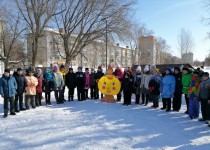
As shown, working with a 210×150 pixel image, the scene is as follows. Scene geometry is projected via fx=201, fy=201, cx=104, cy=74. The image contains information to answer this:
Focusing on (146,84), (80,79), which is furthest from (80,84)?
(146,84)

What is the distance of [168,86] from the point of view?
26.5 ft

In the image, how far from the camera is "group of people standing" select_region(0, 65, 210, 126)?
276 inches

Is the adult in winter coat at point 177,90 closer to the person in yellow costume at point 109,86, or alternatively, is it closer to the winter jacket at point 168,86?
the winter jacket at point 168,86

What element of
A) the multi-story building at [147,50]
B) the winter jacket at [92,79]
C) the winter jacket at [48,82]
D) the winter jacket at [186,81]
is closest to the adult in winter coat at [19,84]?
the winter jacket at [48,82]

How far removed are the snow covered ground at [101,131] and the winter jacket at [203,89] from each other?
89 centimetres

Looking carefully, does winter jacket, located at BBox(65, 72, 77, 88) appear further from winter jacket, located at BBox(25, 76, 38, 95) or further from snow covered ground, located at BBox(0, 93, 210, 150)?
snow covered ground, located at BBox(0, 93, 210, 150)

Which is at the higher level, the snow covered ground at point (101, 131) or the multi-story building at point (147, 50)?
the multi-story building at point (147, 50)

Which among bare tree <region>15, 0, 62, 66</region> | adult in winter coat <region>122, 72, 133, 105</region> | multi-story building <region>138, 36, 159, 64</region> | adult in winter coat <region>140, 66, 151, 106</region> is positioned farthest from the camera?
multi-story building <region>138, 36, 159, 64</region>

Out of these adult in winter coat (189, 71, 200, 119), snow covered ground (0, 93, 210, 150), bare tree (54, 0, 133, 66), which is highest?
bare tree (54, 0, 133, 66)

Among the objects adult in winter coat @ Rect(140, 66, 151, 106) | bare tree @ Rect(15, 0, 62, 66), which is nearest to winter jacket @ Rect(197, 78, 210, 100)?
adult in winter coat @ Rect(140, 66, 151, 106)

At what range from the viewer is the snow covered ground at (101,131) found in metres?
4.73

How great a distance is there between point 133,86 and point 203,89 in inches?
142

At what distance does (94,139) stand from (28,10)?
1877 centimetres

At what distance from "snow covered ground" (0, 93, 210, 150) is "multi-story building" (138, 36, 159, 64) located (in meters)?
36.9
